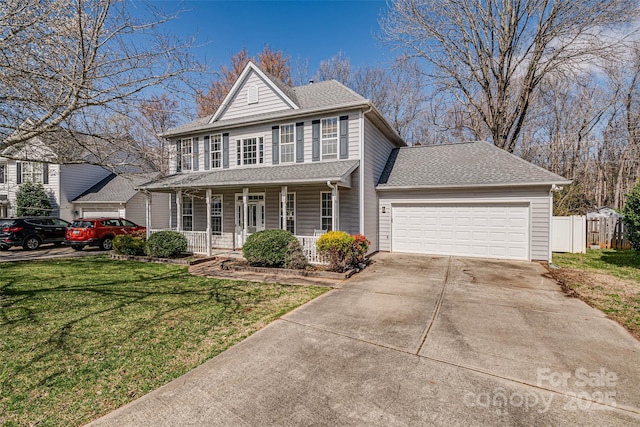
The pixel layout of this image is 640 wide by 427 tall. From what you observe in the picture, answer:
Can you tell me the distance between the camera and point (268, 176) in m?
10.9

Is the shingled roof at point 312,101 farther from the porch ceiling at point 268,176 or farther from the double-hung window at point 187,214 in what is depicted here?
the double-hung window at point 187,214

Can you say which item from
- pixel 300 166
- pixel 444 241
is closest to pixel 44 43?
pixel 300 166

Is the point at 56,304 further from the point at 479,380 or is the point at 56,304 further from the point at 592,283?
the point at 592,283

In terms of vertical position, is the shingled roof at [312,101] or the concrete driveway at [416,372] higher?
the shingled roof at [312,101]

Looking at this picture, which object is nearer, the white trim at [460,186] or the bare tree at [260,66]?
the white trim at [460,186]

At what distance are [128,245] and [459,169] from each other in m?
13.4

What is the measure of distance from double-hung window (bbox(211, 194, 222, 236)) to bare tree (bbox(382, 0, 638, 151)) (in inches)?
488

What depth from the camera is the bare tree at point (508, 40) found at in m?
13.1

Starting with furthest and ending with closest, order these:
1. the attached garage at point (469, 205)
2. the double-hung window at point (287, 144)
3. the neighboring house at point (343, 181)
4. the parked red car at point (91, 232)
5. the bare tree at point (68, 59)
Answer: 1. the parked red car at point (91, 232)
2. the double-hung window at point (287, 144)
3. the neighboring house at point (343, 181)
4. the attached garage at point (469, 205)
5. the bare tree at point (68, 59)

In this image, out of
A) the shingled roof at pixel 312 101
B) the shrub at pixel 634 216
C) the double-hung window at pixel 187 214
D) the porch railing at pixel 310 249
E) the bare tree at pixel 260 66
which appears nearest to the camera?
the shrub at pixel 634 216

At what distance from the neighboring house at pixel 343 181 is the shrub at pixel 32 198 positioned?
11910 millimetres

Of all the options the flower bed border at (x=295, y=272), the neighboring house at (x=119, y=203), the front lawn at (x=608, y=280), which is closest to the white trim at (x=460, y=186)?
the front lawn at (x=608, y=280)

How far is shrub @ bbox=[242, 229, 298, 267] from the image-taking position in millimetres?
8719

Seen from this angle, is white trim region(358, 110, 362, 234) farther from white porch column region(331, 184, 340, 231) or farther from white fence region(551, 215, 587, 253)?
white fence region(551, 215, 587, 253)
